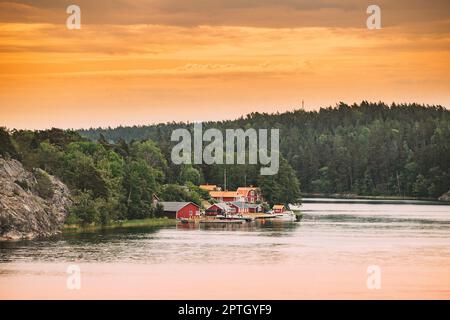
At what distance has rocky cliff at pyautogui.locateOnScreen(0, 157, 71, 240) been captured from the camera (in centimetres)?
6812

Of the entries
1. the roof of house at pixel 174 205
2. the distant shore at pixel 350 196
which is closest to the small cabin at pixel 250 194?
the roof of house at pixel 174 205

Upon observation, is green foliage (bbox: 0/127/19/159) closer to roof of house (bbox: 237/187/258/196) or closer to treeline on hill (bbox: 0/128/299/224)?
treeline on hill (bbox: 0/128/299/224)

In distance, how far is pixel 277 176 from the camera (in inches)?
4461

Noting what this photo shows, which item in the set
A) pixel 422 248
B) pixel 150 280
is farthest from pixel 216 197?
pixel 150 280

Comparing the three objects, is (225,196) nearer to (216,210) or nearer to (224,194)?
(224,194)

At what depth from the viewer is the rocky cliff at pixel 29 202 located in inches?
2682

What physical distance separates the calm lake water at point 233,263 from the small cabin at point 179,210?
10607mm

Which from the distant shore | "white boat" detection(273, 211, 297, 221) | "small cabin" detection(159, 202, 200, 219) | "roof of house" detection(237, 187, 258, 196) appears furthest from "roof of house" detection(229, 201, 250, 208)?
the distant shore

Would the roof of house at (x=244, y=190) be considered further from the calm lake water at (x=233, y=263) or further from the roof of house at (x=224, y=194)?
the calm lake water at (x=233, y=263)

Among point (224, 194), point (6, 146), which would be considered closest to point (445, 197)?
point (224, 194)

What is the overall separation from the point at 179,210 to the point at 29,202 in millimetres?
24893

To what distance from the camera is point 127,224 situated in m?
84.4
